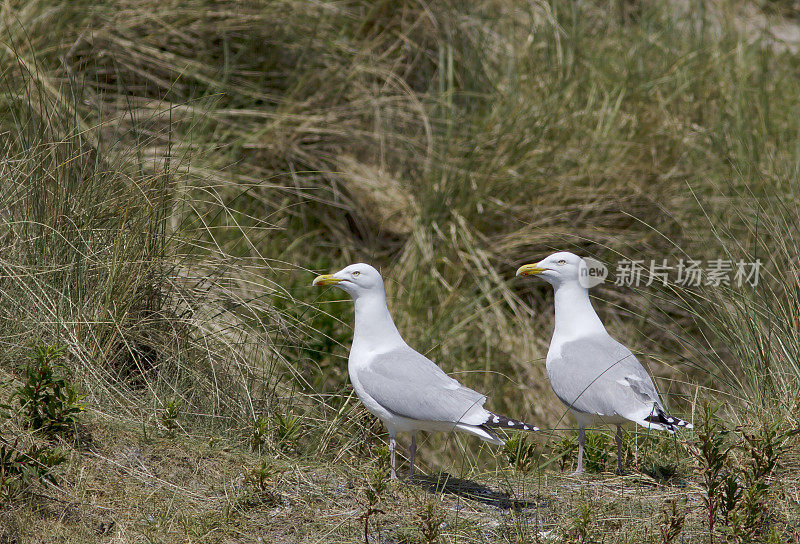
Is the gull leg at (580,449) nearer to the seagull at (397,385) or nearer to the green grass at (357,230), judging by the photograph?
the green grass at (357,230)

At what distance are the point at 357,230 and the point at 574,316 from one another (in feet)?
10.7

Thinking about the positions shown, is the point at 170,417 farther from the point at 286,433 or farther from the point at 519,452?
the point at 519,452

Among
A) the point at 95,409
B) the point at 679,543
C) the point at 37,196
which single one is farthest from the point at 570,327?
the point at 37,196

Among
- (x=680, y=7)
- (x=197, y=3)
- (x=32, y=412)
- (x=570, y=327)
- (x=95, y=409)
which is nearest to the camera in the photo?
(x=32, y=412)

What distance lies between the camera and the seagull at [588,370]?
3.62 meters

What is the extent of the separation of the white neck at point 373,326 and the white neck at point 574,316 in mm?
792

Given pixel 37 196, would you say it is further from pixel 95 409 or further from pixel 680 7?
pixel 680 7

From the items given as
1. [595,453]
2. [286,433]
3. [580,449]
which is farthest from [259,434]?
[595,453]

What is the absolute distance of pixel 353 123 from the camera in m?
7.11

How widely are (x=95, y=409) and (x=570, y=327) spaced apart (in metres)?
2.08

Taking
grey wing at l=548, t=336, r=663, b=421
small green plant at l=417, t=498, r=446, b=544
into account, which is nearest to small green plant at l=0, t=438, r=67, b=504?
small green plant at l=417, t=498, r=446, b=544

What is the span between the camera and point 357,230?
7223 mm

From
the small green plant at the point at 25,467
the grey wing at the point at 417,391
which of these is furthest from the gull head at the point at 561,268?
the small green plant at the point at 25,467

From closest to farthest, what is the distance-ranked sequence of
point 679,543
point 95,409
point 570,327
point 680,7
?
point 679,543 → point 95,409 → point 570,327 → point 680,7
